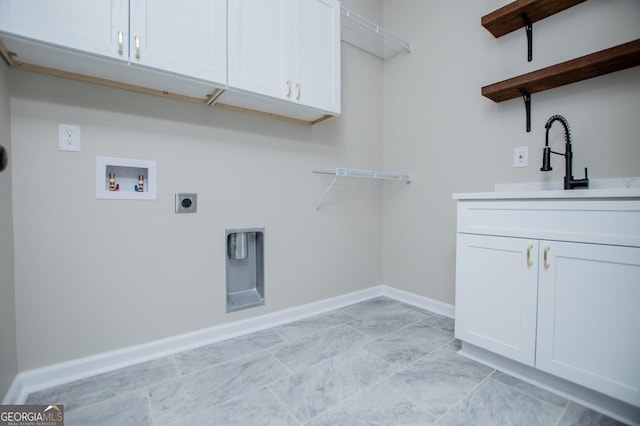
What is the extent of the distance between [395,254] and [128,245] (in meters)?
2.04

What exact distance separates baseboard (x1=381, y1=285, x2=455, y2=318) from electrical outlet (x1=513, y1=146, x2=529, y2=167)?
43.5 inches

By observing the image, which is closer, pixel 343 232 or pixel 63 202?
pixel 63 202

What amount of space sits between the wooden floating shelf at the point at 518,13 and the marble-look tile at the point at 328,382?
2107 millimetres

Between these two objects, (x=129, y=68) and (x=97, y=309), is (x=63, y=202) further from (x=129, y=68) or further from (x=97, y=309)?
(x=129, y=68)

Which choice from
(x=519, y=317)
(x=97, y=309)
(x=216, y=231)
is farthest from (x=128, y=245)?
(x=519, y=317)

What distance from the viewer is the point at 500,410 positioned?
1.22 meters

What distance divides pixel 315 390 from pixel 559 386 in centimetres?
111

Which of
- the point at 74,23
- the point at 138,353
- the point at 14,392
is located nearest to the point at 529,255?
the point at 138,353

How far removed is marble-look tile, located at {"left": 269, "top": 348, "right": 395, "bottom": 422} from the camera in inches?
48.9

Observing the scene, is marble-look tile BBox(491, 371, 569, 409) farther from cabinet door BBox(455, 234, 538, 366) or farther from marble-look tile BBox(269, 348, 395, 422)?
marble-look tile BBox(269, 348, 395, 422)

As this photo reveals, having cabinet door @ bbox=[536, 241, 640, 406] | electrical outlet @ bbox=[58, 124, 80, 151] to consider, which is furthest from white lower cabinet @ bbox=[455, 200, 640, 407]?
electrical outlet @ bbox=[58, 124, 80, 151]

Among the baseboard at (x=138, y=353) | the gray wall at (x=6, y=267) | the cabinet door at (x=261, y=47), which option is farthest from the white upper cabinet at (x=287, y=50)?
the baseboard at (x=138, y=353)

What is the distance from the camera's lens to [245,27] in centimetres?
158

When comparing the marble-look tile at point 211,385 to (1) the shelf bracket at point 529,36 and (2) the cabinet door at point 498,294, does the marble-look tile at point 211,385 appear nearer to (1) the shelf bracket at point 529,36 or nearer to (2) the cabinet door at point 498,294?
(2) the cabinet door at point 498,294
